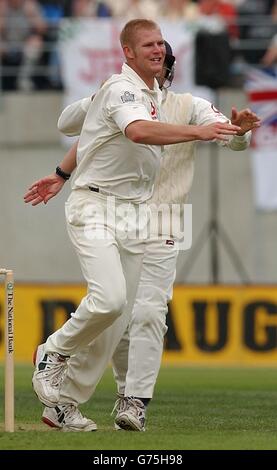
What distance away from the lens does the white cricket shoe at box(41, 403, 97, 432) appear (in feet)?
25.7

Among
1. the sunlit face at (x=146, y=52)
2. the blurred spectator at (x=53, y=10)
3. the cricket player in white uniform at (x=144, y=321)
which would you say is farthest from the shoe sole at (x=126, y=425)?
the blurred spectator at (x=53, y=10)

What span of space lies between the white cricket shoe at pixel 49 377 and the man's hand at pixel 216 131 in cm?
162

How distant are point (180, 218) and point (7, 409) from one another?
1.88 meters

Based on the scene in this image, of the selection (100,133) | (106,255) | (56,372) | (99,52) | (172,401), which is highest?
Answer: (99,52)

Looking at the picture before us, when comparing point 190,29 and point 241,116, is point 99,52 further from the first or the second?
point 241,116

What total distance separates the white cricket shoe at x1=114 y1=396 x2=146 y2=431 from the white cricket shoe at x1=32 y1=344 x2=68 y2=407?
1.42 feet

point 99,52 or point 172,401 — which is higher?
point 99,52

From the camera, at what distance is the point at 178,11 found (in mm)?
17812

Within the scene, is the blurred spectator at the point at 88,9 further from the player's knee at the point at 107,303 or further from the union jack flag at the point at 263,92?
the player's knee at the point at 107,303

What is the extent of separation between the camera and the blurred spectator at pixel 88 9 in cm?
1828

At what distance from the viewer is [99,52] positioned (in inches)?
709

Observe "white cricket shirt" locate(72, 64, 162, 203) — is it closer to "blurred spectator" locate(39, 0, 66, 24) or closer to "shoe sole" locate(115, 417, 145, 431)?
"shoe sole" locate(115, 417, 145, 431)

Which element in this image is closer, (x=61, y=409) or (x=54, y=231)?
(x=61, y=409)

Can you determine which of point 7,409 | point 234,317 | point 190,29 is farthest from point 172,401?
point 190,29
